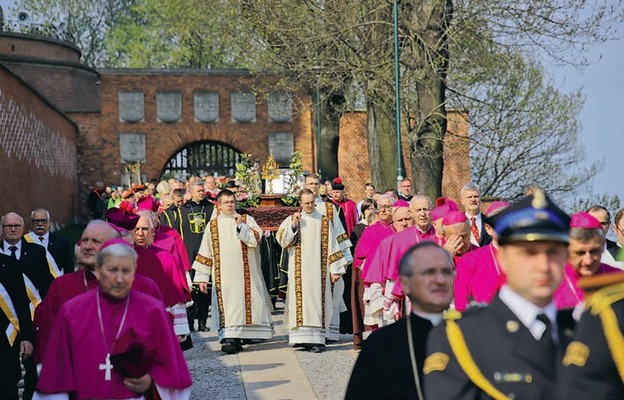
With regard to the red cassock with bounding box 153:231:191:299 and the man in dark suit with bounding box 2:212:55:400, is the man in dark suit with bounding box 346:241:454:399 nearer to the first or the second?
the man in dark suit with bounding box 2:212:55:400

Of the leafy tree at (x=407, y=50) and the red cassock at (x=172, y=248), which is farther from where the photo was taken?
the leafy tree at (x=407, y=50)

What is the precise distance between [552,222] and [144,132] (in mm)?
38356

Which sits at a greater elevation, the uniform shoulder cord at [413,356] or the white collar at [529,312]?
the white collar at [529,312]

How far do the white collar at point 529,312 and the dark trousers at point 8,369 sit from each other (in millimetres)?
5789

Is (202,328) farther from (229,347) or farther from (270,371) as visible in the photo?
(270,371)

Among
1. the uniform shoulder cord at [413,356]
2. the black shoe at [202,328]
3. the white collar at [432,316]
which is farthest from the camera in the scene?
the black shoe at [202,328]

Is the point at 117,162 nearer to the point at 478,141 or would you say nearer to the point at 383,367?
the point at 478,141

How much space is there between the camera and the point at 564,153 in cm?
4044

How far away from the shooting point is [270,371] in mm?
12211

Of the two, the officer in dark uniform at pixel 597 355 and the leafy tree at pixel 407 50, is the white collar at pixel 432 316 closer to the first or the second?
the officer in dark uniform at pixel 597 355

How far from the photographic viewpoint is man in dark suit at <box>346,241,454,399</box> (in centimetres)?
468

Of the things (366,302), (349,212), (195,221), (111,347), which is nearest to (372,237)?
(366,302)

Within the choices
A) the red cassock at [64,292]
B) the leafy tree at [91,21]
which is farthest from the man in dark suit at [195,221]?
the leafy tree at [91,21]

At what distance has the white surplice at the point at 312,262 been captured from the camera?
14133 millimetres
